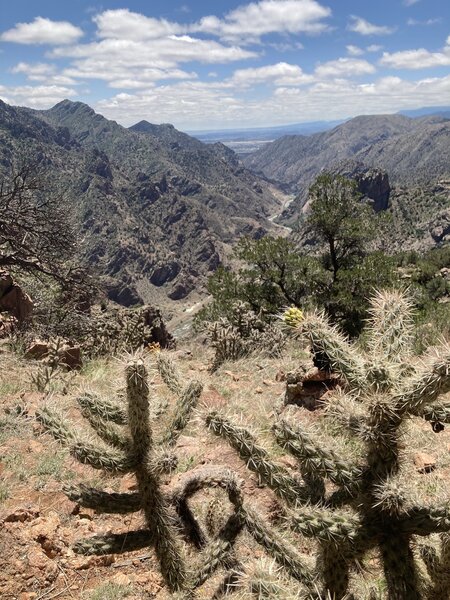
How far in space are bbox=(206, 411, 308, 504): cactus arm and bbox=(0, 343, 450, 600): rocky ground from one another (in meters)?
0.14

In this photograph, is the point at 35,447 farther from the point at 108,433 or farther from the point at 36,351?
the point at 36,351

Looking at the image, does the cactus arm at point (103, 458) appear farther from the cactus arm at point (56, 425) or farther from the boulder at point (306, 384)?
the boulder at point (306, 384)

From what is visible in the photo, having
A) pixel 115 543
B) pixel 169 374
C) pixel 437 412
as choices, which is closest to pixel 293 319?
pixel 169 374

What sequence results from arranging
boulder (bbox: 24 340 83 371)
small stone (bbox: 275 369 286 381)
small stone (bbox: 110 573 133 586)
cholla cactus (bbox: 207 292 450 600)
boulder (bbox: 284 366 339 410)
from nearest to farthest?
cholla cactus (bbox: 207 292 450 600), small stone (bbox: 110 573 133 586), boulder (bbox: 284 366 339 410), small stone (bbox: 275 369 286 381), boulder (bbox: 24 340 83 371)

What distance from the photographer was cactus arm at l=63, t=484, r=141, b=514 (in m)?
3.08

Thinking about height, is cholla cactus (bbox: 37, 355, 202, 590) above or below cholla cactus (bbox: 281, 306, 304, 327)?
below

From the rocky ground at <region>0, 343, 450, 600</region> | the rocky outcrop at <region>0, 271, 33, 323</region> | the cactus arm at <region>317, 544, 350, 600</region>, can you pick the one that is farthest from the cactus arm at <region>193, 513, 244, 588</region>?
the rocky outcrop at <region>0, 271, 33, 323</region>

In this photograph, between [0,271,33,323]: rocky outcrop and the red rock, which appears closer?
the red rock

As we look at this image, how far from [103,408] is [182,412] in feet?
2.11

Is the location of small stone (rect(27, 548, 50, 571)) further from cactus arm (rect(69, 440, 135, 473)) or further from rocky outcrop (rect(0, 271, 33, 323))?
A: rocky outcrop (rect(0, 271, 33, 323))

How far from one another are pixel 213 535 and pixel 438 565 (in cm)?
158

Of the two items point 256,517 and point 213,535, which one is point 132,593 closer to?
point 213,535

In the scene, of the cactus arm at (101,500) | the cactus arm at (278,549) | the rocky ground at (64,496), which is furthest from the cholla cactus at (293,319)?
the cactus arm at (101,500)

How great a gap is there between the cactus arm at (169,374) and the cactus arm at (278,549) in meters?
1.32
